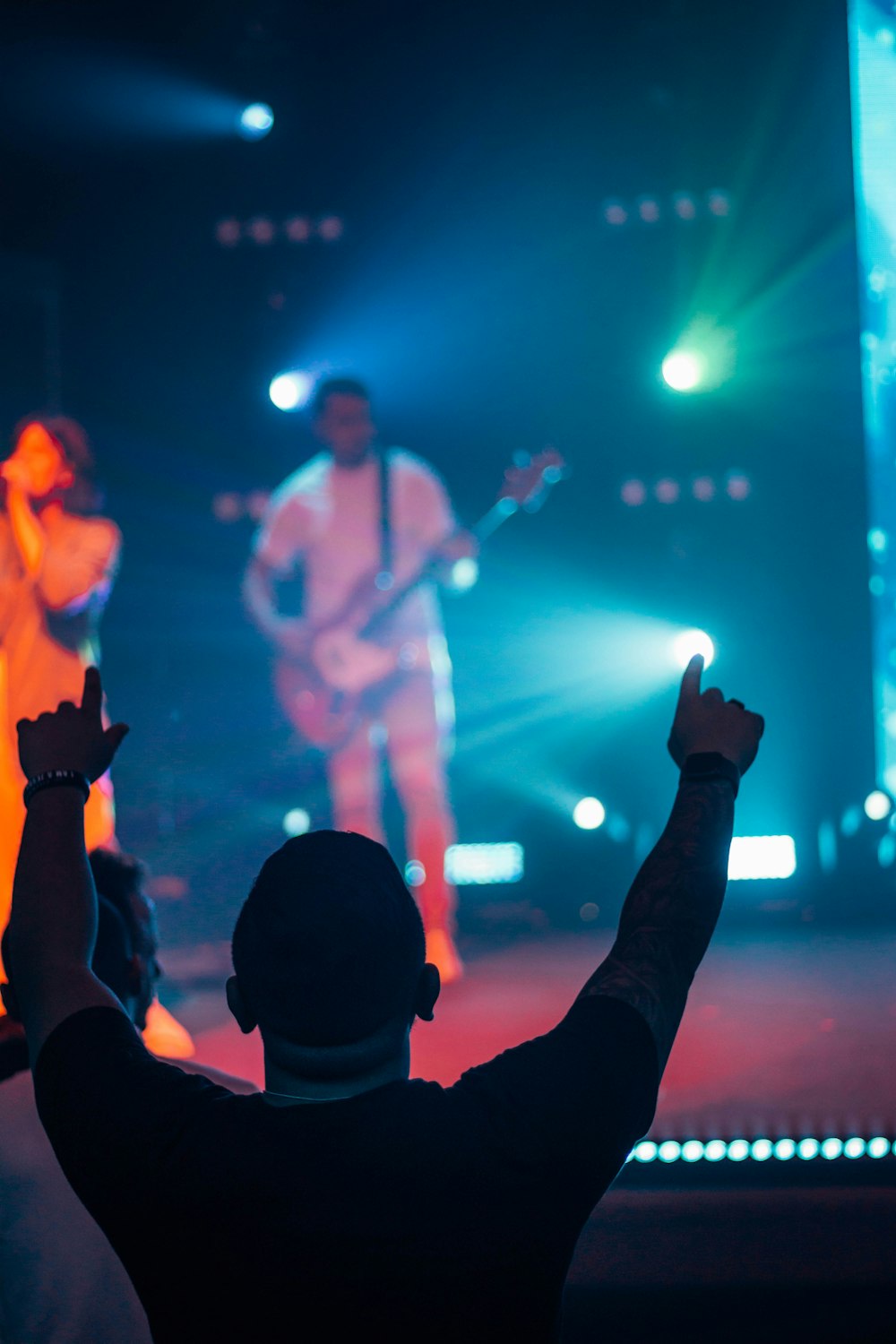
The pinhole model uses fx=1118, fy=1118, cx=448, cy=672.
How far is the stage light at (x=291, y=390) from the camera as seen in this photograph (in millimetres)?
4711

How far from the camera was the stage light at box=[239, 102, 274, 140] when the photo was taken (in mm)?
4438

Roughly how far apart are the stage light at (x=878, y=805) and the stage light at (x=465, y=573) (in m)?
1.87

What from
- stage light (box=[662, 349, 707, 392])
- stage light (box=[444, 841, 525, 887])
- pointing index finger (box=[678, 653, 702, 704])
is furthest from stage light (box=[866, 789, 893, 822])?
pointing index finger (box=[678, 653, 702, 704])

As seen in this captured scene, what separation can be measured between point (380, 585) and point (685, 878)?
9.88 feet

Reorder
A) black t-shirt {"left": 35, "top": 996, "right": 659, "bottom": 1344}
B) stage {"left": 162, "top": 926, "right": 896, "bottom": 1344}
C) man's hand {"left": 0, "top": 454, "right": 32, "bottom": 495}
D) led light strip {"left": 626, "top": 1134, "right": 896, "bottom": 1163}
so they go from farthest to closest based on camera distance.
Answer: man's hand {"left": 0, "top": 454, "right": 32, "bottom": 495}, led light strip {"left": 626, "top": 1134, "right": 896, "bottom": 1163}, stage {"left": 162, "top": 926, "right": 896, "bottom": 1344}, black t-shirt {"left": 35, "top": 996, "right": 659, "bottom": 1344}

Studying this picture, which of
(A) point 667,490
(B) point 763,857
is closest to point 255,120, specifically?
(A) point 667,490

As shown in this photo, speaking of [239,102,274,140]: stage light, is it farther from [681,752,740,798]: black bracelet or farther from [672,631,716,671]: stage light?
[681,752,740,798]: black bracelet

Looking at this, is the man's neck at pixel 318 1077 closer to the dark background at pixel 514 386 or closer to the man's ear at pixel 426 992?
the man's ear at pixel 426 992

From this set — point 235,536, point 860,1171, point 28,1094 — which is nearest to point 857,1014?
point 860,1171

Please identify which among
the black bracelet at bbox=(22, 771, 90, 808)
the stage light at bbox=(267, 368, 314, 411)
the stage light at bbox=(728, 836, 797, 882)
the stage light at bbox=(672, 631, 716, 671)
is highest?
the stage light at bbox=(267, 368, 314, 411)

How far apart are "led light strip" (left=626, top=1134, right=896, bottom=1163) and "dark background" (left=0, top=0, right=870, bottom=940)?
2310mm

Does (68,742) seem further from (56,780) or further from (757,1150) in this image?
(757,1150)

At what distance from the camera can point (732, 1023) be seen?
2.99m

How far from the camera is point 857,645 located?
466 cm
